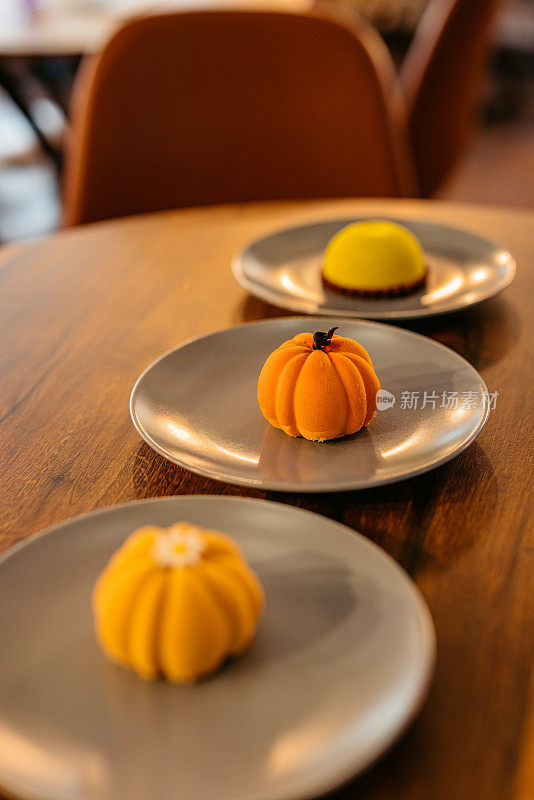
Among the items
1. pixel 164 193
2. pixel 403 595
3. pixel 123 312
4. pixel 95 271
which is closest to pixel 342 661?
pixel 403 595

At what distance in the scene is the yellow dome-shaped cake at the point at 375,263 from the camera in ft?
2.57

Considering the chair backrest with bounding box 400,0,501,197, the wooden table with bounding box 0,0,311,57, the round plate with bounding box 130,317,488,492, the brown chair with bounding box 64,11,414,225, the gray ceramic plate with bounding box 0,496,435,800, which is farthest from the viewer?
the wooden table with bounding box 0,0,311,57

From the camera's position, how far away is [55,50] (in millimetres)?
2215

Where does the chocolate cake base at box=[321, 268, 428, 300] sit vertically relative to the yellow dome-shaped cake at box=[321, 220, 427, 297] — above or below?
below

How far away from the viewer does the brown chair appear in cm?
121

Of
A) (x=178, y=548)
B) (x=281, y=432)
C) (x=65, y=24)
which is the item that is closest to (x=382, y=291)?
(x=281, y=432)

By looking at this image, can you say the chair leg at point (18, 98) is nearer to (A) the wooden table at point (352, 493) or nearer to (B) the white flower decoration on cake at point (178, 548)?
(A) the wooden table at point (352, 493)

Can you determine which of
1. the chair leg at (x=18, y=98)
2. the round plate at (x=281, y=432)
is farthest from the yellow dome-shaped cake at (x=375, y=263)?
the chair leg at (x=18, y=98)

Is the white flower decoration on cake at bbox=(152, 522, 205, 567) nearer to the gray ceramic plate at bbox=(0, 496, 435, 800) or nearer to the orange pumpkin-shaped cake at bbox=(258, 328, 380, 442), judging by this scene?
the gray ceramic plate at bbox=(0, 496, 435, 800)

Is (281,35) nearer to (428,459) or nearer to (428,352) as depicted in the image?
(428,352)

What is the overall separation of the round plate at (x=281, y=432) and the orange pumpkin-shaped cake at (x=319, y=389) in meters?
0.01

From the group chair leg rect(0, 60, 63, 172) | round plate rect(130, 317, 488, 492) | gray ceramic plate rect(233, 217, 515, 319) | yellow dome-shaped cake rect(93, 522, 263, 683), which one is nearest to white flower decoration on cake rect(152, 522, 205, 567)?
yellow dome-shaped cake rect(93, 522, 263, 683)

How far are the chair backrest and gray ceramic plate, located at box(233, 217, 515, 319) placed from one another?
915 mm

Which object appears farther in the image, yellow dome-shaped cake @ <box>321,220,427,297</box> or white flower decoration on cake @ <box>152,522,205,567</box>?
yellow dome-shaped cake @ <box>321,220,427,297</box>
